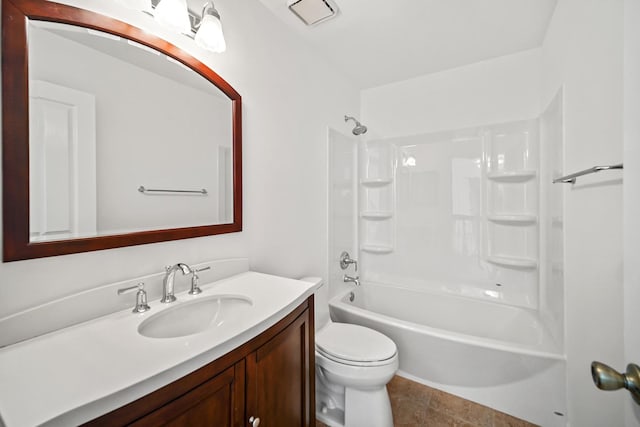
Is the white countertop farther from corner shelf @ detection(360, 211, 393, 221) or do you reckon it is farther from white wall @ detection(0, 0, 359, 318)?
corner shelf @ detection(360, 211, 393, 221)

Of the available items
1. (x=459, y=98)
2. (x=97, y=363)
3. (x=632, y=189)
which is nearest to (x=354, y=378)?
(x=97, y=363)

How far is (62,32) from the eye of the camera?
826 mm

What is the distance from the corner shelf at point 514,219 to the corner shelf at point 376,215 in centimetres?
87

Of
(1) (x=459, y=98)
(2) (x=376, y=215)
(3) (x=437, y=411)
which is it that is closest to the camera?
(3) (x=437, y=411)

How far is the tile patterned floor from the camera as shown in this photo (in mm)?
1559

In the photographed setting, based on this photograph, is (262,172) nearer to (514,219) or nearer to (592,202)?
(592,202)

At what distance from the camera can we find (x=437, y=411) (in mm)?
1647

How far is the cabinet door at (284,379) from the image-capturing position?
0.82 metres

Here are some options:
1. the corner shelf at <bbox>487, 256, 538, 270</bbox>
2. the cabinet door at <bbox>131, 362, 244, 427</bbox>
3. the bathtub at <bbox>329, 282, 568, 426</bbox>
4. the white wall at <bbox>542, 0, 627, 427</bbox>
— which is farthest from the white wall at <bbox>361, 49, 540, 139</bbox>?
the cabinet door at <bbox>131, 362, 244, 427</bbox>

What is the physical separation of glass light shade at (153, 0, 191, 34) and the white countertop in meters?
1.08

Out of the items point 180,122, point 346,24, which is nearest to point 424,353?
point 180,122

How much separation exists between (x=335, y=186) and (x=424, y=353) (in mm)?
1447

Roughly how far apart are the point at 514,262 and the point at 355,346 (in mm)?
1543

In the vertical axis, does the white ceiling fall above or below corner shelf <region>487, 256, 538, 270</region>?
above
